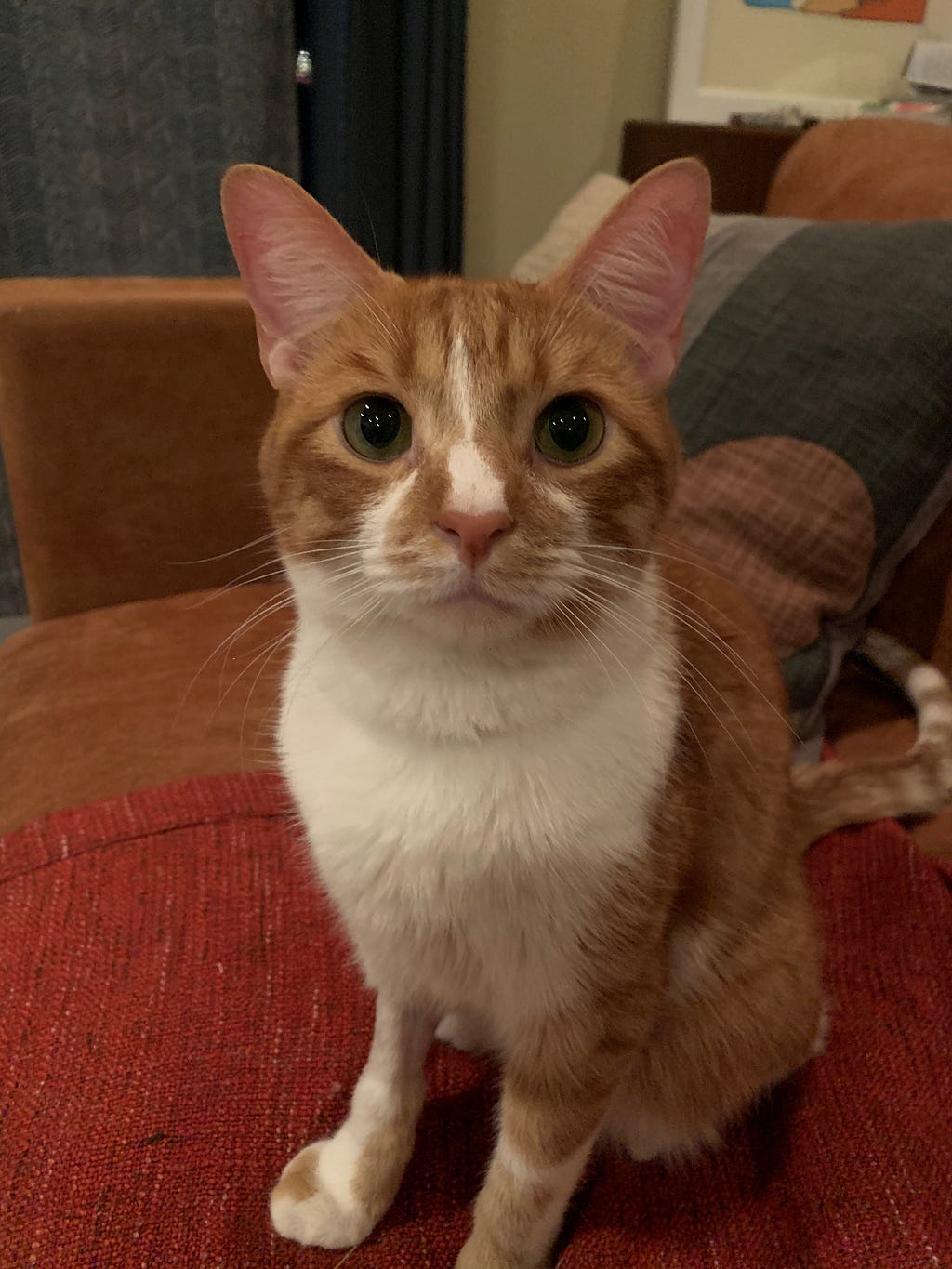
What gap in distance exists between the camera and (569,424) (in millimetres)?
684

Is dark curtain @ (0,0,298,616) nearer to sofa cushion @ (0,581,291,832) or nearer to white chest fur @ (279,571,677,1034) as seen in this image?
sofa cushion @ (0,581,291,832)

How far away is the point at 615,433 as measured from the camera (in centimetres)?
70

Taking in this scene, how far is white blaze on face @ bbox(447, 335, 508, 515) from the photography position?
58 cm

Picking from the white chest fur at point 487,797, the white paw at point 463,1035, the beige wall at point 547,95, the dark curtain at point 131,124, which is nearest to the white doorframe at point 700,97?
the beige wall at point 547,95

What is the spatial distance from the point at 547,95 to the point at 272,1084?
2.90m

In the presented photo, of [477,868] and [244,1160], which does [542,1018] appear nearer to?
[477,868]

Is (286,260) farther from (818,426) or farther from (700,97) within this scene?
(700,97)

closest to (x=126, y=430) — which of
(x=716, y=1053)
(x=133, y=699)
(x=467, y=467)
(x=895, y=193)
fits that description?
(x=133, y=699)

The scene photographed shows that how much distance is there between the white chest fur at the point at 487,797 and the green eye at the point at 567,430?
0.52ft

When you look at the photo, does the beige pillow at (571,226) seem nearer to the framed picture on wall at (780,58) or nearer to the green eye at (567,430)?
the framed picture on wall at (780,58)

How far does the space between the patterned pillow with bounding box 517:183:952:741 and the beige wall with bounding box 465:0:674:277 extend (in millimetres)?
1621

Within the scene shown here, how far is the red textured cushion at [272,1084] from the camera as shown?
0.74 metres

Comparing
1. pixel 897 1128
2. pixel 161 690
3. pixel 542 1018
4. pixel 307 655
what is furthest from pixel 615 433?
pixel 161 690

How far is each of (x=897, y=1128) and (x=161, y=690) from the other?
1.12 metres
